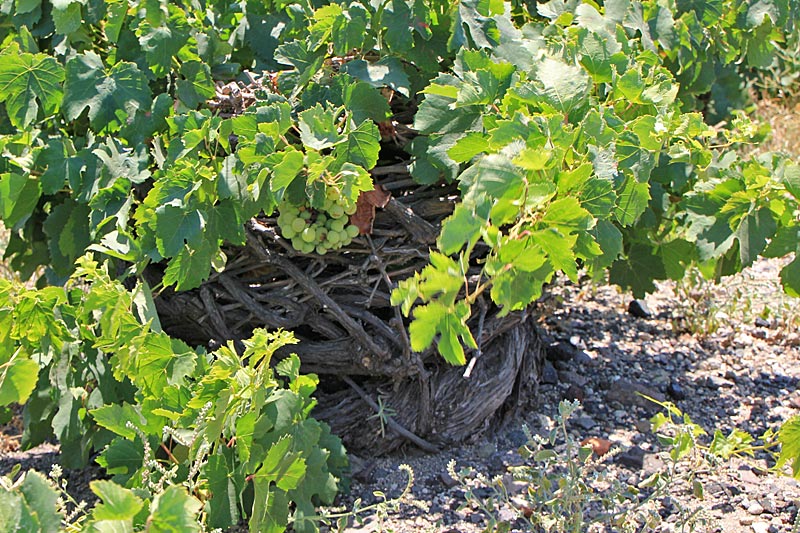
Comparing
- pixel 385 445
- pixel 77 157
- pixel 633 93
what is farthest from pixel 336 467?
pixel 633 93

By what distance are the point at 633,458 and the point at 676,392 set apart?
16.0 inches

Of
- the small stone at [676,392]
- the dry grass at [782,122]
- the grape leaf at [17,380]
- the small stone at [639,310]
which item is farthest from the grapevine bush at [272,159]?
the dry grass at [782,122]

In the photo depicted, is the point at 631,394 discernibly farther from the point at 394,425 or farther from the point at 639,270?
the point at 394,425

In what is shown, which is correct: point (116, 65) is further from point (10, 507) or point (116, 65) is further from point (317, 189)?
point (10, 507)

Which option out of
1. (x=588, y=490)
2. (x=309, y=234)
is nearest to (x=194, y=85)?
(x=309, y=234)

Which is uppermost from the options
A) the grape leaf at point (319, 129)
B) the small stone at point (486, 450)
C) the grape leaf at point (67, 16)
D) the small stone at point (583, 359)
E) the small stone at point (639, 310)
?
the grape leaf at point (67, 16)

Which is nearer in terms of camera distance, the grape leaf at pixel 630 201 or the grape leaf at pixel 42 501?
the grape leaf at pixel 42 501

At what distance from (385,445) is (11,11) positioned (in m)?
1.46

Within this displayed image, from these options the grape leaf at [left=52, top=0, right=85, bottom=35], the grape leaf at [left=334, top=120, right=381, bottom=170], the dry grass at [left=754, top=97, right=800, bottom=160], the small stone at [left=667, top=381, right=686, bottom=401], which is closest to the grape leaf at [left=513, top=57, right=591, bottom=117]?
the grape leaf at [left=334, top=120, right=381, bottom=170]

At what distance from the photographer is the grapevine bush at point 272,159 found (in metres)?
1.74

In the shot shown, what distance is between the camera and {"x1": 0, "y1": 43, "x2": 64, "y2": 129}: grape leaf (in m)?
2.07

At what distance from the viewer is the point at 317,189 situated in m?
1.83

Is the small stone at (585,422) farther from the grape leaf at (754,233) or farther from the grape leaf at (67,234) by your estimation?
the grape leaf at (67,234)

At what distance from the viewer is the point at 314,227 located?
199 centimetres
